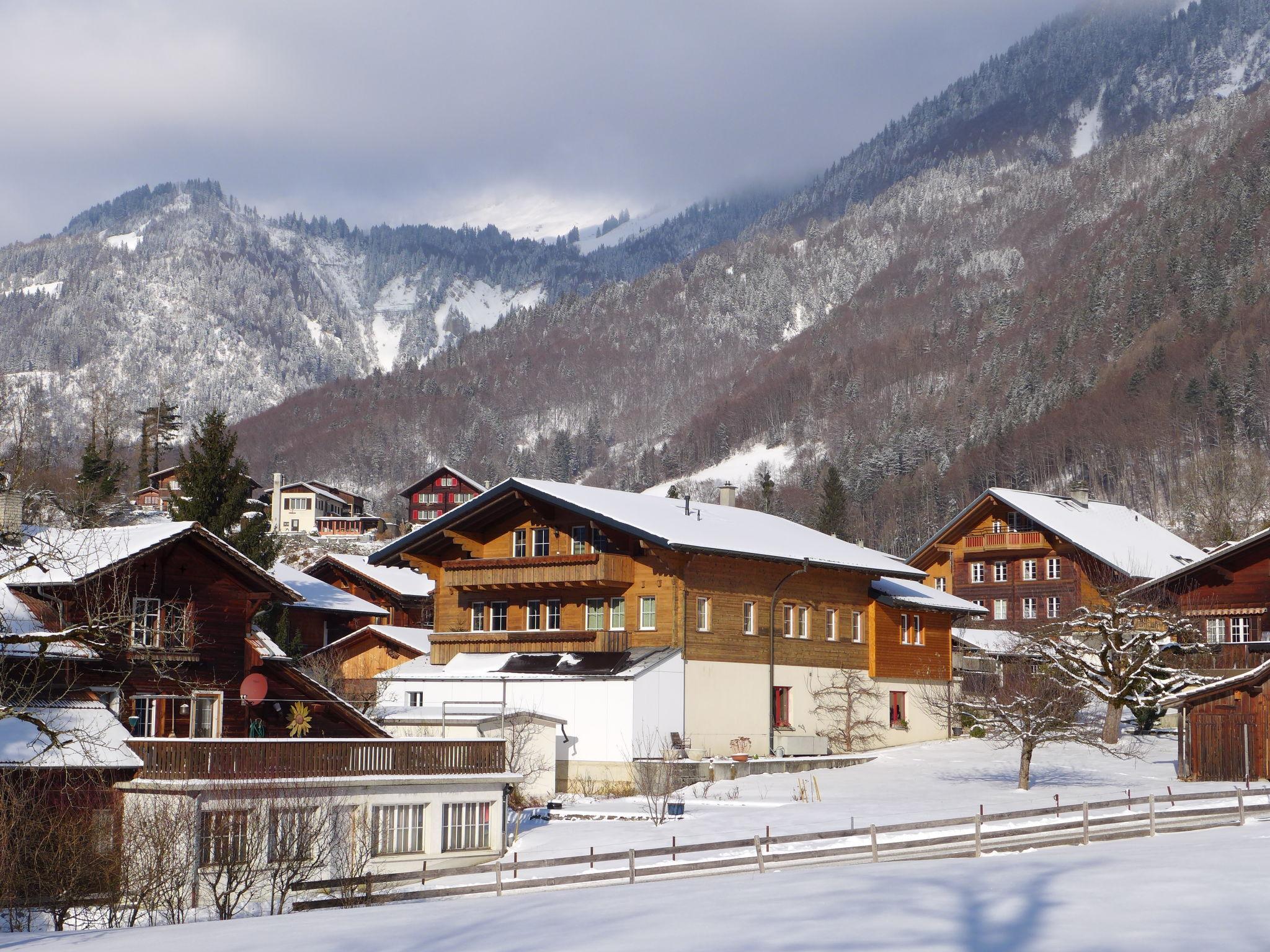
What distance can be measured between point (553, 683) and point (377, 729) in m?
11.5

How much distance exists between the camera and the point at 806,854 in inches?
1116

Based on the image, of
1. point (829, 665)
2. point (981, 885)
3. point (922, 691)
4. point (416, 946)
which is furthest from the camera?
point (922, 691)

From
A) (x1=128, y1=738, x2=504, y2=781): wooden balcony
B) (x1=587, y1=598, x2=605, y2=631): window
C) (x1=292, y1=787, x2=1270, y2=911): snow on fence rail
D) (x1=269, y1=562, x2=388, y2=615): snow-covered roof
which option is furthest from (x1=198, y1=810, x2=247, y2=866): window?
(x1=269, y1=562, x2=388, y2=615): snow-covered roof

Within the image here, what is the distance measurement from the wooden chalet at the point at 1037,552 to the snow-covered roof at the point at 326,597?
35023 millimetres

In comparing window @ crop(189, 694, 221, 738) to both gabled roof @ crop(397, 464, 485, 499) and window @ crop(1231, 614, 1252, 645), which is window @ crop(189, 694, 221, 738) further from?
gabled roof @ crop(397, 464, 485, 499)

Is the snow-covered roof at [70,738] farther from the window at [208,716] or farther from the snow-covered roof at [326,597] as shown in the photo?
the snow-covered roof at [326,597]

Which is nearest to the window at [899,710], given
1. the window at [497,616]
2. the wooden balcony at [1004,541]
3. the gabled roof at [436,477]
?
the window at [497,616]

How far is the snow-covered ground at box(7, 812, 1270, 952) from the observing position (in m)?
17.3

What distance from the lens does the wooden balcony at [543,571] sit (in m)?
50.2

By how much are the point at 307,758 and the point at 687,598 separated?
20.0 m

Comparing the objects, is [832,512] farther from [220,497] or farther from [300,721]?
[300,721]

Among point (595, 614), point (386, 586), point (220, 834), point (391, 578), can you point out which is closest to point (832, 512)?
point (391, 578)

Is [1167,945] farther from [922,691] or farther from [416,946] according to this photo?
[922,691]

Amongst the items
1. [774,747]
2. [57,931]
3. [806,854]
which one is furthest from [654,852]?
[774,747]
